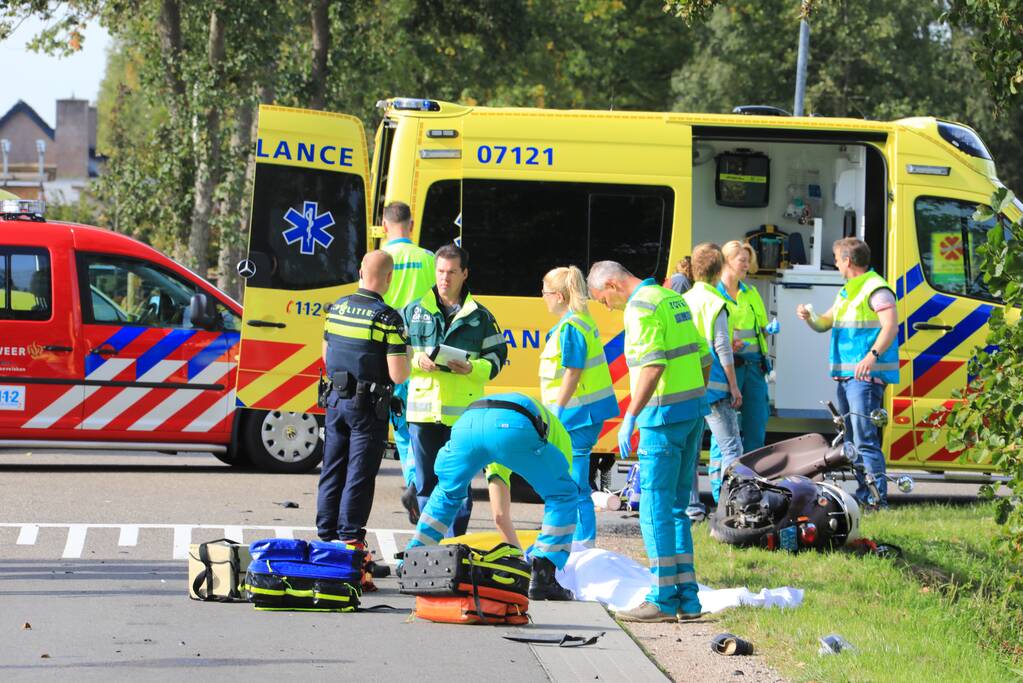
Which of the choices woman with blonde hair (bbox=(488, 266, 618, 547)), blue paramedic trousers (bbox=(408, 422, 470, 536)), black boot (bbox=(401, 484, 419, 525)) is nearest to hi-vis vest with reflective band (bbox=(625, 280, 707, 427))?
woman with blonde hair (bbox=(488, 266, 618, 547))

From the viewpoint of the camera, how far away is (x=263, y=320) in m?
12.3

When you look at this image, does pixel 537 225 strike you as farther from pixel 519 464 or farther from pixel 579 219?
pixel 519 464

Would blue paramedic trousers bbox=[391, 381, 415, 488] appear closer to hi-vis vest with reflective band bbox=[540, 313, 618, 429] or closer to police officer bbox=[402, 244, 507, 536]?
police officer bbox=[402, 244, 507, 536]

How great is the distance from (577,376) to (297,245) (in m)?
4.05

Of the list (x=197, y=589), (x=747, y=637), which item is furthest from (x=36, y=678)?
(x=747, y=637)

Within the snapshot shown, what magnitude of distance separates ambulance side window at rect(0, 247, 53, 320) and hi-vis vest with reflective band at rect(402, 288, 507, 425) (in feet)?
16.7

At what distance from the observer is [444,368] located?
8.55 m

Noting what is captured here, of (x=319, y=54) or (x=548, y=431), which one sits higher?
(x=319, y=54)

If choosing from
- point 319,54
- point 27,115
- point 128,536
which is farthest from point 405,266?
point 27,115

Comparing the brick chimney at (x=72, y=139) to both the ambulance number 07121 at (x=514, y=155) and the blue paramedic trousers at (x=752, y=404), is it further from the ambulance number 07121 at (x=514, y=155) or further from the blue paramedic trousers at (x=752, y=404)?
the blue paramedic trousers at (x=752, y=404)

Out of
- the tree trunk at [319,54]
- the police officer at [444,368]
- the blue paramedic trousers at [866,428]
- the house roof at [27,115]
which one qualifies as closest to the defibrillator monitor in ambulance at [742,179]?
the blue paramedic trousers at [866,428]

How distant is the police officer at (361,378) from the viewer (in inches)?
330

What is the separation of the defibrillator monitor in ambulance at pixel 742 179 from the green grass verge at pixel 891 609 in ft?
12.1

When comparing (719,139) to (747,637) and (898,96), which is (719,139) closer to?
(747,637)
